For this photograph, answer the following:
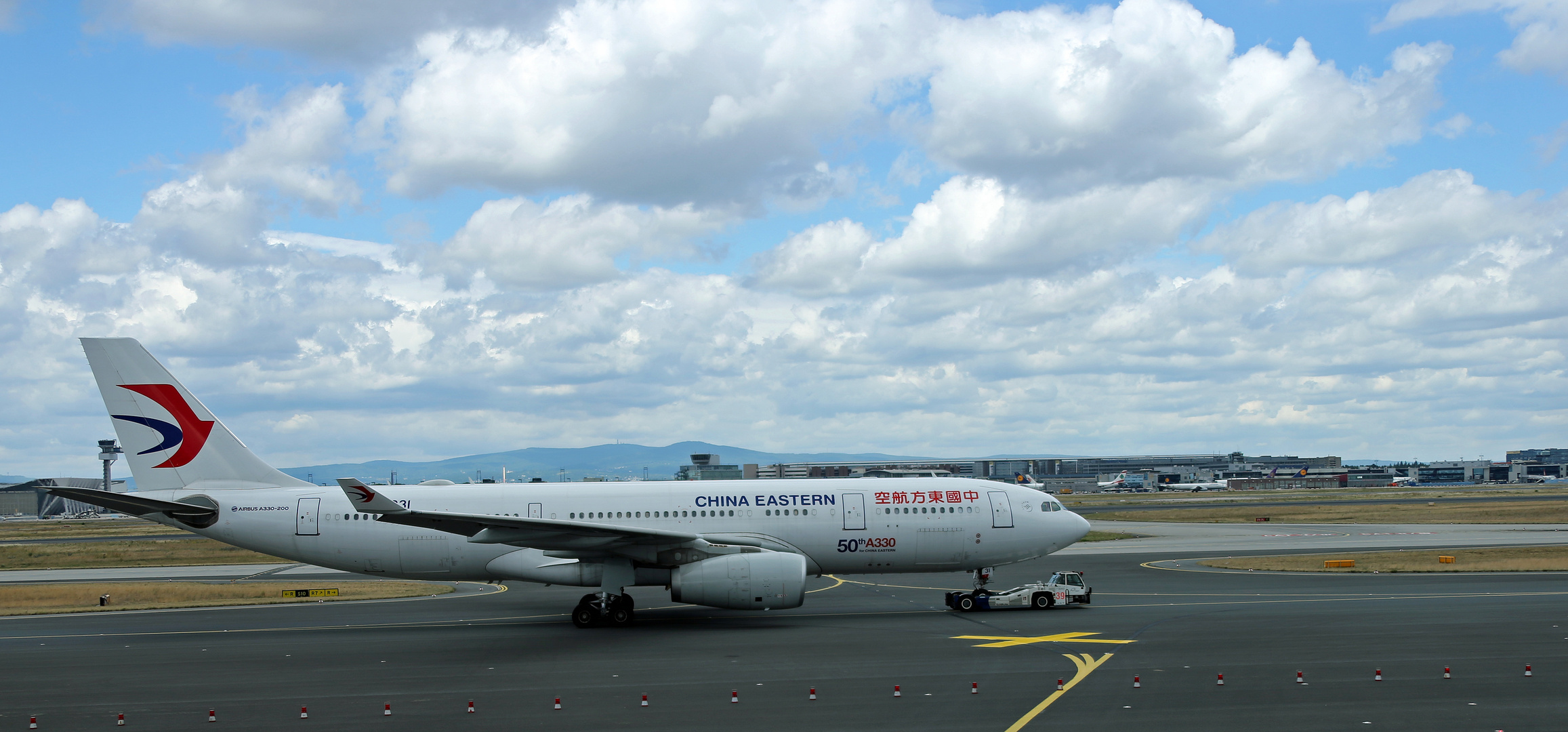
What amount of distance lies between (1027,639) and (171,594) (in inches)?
1291

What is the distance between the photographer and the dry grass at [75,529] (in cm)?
8738

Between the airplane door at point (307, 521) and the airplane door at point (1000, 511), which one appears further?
the airplane door at point (1000, 511)

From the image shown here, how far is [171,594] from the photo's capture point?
38.7m

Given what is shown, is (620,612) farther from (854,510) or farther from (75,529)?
(75,529)

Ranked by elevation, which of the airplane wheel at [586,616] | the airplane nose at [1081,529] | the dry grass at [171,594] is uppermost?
the airplane nose at [1081,529]

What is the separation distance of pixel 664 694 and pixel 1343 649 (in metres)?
14.6

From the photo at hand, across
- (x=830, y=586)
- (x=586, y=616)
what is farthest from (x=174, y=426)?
(x=830, y=586)

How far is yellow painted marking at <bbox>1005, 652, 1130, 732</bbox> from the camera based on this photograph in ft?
51.6

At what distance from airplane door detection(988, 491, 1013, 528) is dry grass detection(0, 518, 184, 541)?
70165 millimetres

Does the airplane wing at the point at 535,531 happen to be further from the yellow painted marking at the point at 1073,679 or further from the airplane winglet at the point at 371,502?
the yellow painted marking at the point at 1073,679

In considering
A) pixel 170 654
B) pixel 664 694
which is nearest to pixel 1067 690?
pixel 664 694

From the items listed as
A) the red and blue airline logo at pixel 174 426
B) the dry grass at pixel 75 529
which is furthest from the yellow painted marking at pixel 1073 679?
the dry grass at pixel 75 529

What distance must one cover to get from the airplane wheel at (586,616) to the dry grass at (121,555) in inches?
1191

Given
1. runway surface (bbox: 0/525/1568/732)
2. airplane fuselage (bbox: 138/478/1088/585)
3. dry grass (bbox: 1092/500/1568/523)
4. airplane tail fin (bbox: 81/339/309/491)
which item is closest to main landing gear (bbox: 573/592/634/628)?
runway surface (bbox: 0/525/1568/732)
